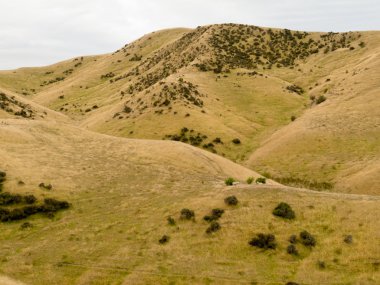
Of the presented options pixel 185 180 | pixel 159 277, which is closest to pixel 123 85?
pixel 185 180

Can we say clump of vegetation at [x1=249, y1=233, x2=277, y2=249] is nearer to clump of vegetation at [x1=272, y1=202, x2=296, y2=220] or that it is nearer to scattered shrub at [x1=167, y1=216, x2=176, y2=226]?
clump of vegetation at [x1=272, y1=202, x2=296, y2=220]

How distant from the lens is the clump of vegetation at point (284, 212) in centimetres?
3294

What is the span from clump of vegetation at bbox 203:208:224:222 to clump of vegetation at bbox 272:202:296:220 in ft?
13.9

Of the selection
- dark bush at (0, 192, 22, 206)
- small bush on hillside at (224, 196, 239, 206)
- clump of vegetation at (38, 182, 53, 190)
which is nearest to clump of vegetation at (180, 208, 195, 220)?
small bush on hillside at (224, 196, 239, 206)

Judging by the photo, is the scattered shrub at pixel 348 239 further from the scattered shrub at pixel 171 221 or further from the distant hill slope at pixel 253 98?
the distant hill slope at pixel 253 98

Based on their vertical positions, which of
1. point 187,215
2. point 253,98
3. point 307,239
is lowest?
point 307,239

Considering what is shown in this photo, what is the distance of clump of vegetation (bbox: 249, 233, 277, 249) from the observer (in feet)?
97.6

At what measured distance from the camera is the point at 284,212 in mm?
33156

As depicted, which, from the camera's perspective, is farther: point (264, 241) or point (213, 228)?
point (213, 228)

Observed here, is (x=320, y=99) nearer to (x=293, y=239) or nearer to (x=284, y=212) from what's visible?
(x=284, y=212)

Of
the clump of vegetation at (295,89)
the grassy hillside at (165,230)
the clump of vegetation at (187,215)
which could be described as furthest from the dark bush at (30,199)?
the clump of vegetation at (295,89)

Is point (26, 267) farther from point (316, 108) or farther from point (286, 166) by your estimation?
point (316, 108)

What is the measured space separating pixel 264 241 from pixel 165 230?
26.4ft

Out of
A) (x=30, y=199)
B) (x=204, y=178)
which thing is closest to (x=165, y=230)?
(x=204, y=178)
